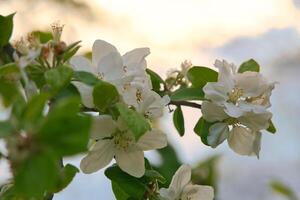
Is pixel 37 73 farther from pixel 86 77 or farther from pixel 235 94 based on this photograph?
pixel 235 94

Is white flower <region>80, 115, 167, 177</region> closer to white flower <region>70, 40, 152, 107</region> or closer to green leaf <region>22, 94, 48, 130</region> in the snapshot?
white flower <region>70, 40, 152, 107</region>

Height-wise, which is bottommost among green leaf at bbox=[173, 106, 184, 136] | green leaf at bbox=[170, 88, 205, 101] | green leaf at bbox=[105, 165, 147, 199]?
green leaf at bbox=[105, 165, 147, 199]

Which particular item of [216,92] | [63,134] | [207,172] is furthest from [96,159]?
[207,172]

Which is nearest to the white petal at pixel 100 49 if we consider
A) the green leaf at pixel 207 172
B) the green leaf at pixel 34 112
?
the green leaf at pixel 34 112

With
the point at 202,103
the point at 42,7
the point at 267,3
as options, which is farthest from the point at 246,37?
the point at 202,103

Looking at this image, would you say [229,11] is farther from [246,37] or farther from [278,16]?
[246,37]

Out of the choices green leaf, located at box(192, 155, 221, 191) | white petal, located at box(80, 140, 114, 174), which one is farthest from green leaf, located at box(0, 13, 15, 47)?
green leaf, located at box(192, 155, 221, 191)
